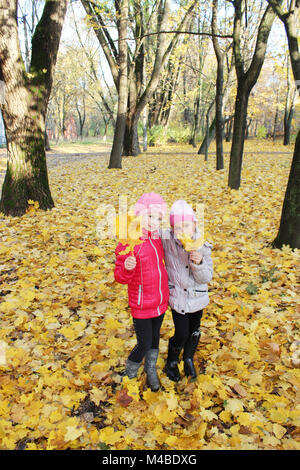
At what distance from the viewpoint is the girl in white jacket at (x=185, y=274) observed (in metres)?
2.11

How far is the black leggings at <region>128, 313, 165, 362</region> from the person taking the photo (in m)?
2.25

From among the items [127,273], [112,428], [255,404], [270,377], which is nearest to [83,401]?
[112,428]

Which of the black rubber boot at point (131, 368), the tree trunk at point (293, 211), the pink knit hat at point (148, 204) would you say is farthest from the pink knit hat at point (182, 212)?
the tree trunk at point (293, 211)

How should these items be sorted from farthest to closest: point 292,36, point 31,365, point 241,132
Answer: point 241,132
point 292,36
point 31,365

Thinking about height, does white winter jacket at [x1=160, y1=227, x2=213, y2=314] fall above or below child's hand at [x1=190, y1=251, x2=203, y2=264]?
below

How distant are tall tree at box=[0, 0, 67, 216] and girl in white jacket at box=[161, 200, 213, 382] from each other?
5.02 metres

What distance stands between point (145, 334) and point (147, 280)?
441mm

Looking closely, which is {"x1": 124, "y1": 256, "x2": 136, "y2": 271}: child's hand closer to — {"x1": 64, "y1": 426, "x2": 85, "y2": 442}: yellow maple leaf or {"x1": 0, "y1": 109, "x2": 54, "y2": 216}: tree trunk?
{"x1": 64, "y1": 426, "x2": 85, "y2": 442}: yellow maple leaf

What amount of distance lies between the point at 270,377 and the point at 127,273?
1547 mm

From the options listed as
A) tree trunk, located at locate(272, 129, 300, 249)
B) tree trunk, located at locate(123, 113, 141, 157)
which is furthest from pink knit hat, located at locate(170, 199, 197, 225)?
tree trunk, located at locate(123, 113, 141, 157)

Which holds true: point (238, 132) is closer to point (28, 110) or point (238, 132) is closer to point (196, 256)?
point (28, 110)

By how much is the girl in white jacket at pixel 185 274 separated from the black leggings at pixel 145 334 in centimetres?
16

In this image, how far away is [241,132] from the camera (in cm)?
755
